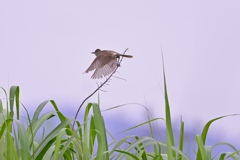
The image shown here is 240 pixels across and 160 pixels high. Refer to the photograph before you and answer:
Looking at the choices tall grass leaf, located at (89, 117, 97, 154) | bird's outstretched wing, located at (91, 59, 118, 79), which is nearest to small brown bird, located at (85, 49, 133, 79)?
bird's outstretched wing, located at (91, 59, 118, 79)

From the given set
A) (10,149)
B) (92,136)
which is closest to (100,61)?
(92,136)

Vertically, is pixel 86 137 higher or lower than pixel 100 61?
lower

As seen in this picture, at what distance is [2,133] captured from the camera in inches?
39.0

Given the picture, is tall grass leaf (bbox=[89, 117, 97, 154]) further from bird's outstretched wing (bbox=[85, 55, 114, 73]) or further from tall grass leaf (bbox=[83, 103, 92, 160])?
bird's outstretched wing (bbox=[85, 55, 114, 73])

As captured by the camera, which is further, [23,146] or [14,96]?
[14,96]

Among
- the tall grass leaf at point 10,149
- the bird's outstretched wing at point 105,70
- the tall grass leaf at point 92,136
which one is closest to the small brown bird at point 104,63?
the bird's outstretched wing at point 105,70

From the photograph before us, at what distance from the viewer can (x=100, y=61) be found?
1191 millimetres

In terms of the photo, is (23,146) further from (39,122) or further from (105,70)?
(105,70)

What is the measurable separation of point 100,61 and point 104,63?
14mm

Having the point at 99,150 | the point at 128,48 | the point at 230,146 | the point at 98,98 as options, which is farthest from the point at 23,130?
the point at 230,146

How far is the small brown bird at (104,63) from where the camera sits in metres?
1.17

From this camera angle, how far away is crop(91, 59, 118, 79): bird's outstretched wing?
117 centimetres

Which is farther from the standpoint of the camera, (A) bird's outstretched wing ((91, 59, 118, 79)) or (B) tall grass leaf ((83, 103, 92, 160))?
(A) bird's outstretched wing ((91, 59, 118, 79))

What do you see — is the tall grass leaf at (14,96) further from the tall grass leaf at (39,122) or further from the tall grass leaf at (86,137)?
the tall grass leaf at (86,137)
